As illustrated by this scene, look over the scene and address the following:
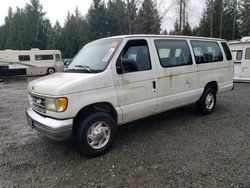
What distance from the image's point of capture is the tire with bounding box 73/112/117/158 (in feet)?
11.9

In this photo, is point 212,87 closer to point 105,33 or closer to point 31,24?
point 105,33

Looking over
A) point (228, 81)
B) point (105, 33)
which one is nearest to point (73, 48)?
point (105, 33)

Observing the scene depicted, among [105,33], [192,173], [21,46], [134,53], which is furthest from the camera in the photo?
[21,46]

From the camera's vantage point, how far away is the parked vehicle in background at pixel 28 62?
963 inches

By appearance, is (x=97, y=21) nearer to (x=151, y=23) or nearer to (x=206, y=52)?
(x=151, y=23)

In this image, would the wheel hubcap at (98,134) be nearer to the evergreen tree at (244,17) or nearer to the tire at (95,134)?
the tire at (95,134)

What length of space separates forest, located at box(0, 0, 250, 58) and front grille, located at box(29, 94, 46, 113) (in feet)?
84.9

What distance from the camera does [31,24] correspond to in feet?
155

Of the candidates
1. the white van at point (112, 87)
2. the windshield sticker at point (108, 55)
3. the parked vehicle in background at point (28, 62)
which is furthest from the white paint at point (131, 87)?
the parked vehicle in background at point (28, 62)

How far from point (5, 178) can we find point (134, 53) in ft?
9.96

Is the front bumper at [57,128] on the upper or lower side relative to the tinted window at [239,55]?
lower

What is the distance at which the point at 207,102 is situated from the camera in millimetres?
5977

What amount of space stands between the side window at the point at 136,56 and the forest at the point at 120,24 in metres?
25.1

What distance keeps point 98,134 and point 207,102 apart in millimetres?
3514
